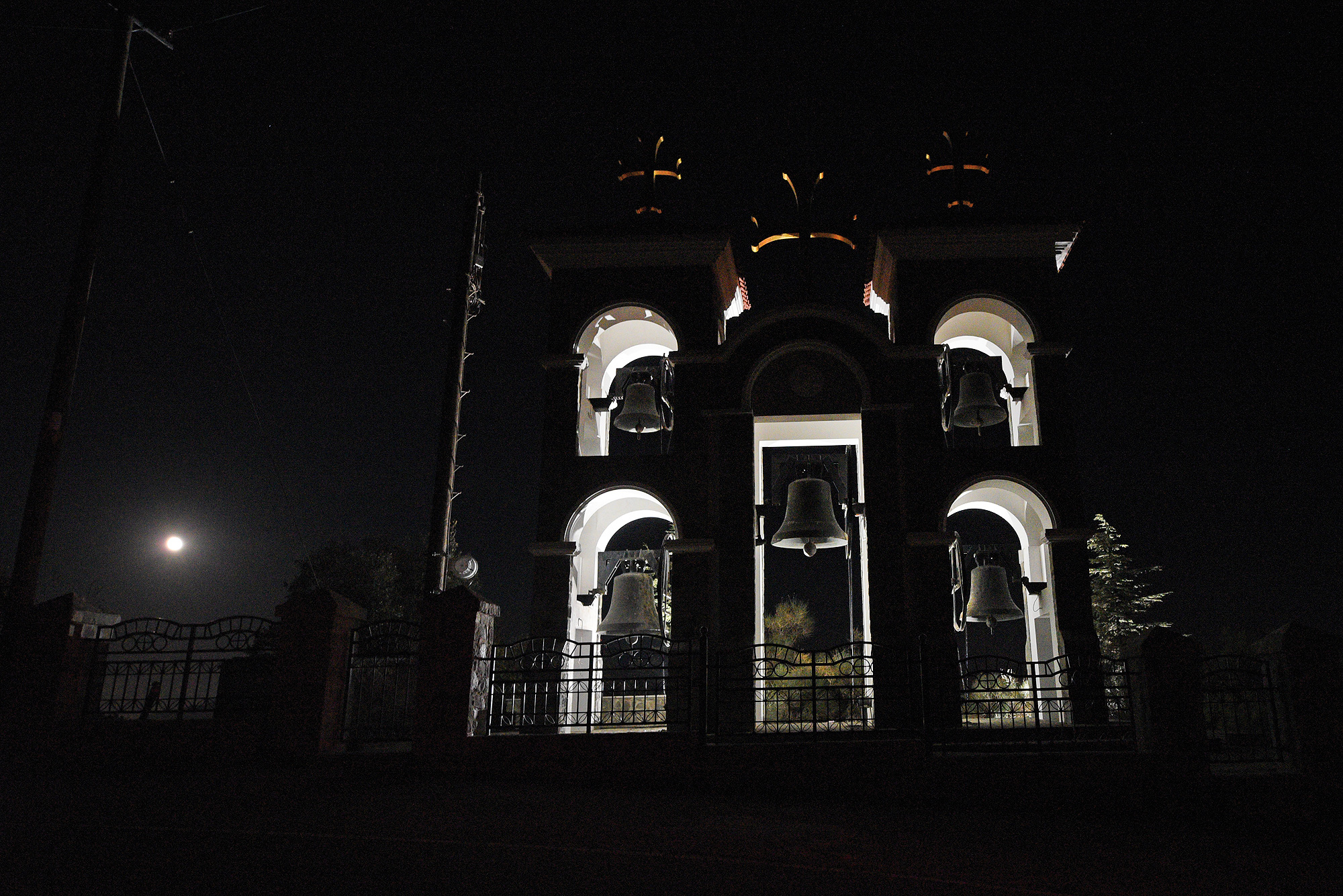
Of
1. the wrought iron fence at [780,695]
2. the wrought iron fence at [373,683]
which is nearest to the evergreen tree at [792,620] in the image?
the wrought iron fence at [780,695]

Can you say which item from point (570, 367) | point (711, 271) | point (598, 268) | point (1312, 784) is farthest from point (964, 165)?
point (1312, 784)

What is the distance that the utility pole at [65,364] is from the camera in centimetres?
1133

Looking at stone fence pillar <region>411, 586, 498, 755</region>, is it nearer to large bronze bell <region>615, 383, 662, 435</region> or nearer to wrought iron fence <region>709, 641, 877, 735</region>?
wrought iron fence <region>709, 641, 877, 735</region>

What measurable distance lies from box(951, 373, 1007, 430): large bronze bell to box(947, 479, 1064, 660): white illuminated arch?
87cm

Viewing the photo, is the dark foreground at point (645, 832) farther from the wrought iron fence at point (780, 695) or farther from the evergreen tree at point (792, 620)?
the evergreen tree at point (792, 620)

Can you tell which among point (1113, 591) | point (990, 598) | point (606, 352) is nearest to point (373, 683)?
point (606, 352)

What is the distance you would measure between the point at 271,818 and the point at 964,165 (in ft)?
44.2

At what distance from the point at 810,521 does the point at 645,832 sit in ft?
21.0

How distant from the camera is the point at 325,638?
10.7 m

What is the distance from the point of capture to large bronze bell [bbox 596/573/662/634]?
44.1 ft

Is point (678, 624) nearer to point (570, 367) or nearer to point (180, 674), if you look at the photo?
point (570, 367)

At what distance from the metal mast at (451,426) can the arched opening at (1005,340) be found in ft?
25.1

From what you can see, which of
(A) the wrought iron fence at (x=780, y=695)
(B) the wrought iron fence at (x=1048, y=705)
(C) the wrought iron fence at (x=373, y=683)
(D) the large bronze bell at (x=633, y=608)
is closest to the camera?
(B) the wrought iron fence at (x=1048, y=705)

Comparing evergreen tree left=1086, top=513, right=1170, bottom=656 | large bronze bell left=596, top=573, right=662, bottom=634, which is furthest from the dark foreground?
evergreen tree left=1086, top=513, right=1170, bottom=656
